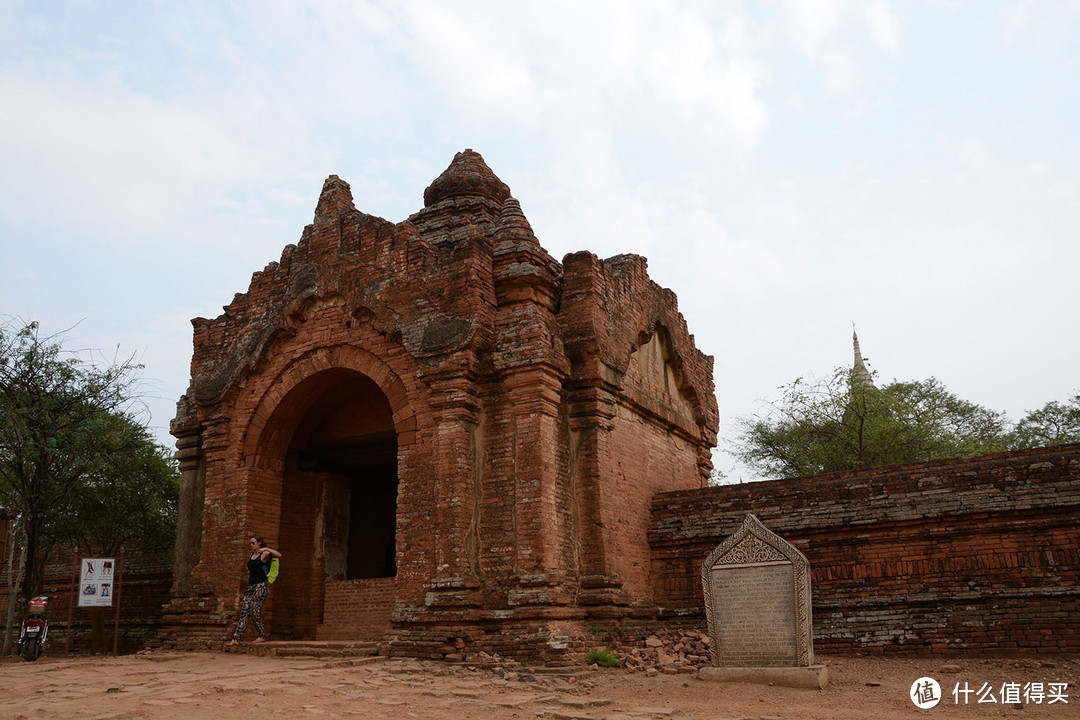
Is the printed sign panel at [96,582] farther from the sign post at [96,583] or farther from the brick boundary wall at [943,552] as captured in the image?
the brick boundary wall at [943,552]

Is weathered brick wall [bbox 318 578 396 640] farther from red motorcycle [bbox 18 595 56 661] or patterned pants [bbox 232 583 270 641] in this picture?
red motorcycle [bbox 18 595 56 661]

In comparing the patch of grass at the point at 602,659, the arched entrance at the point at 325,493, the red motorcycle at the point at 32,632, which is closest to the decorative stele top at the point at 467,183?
the arched entrance at the point at 325,493

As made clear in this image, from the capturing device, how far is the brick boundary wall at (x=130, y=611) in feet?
45.9

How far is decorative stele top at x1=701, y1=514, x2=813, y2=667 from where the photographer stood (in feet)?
27.0

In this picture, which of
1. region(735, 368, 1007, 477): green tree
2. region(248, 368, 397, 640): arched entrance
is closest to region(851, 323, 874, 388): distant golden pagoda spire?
region(735, 368, 1007, 477): green tree

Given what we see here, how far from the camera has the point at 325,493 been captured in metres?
13.6

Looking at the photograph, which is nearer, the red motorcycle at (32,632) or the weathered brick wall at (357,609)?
the red motorcycle at (32,632)

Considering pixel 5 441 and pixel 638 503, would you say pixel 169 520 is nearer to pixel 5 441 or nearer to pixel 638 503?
pixel 5 441

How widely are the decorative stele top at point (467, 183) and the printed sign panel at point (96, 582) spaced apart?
290 inches

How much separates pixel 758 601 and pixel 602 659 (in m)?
1.85

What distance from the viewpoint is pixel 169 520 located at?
18.6 metres

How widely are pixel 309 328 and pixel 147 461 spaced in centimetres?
838

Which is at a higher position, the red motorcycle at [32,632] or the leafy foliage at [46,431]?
the leafy foliage at [46,431]

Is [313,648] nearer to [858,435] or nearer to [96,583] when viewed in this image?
[96,583]
